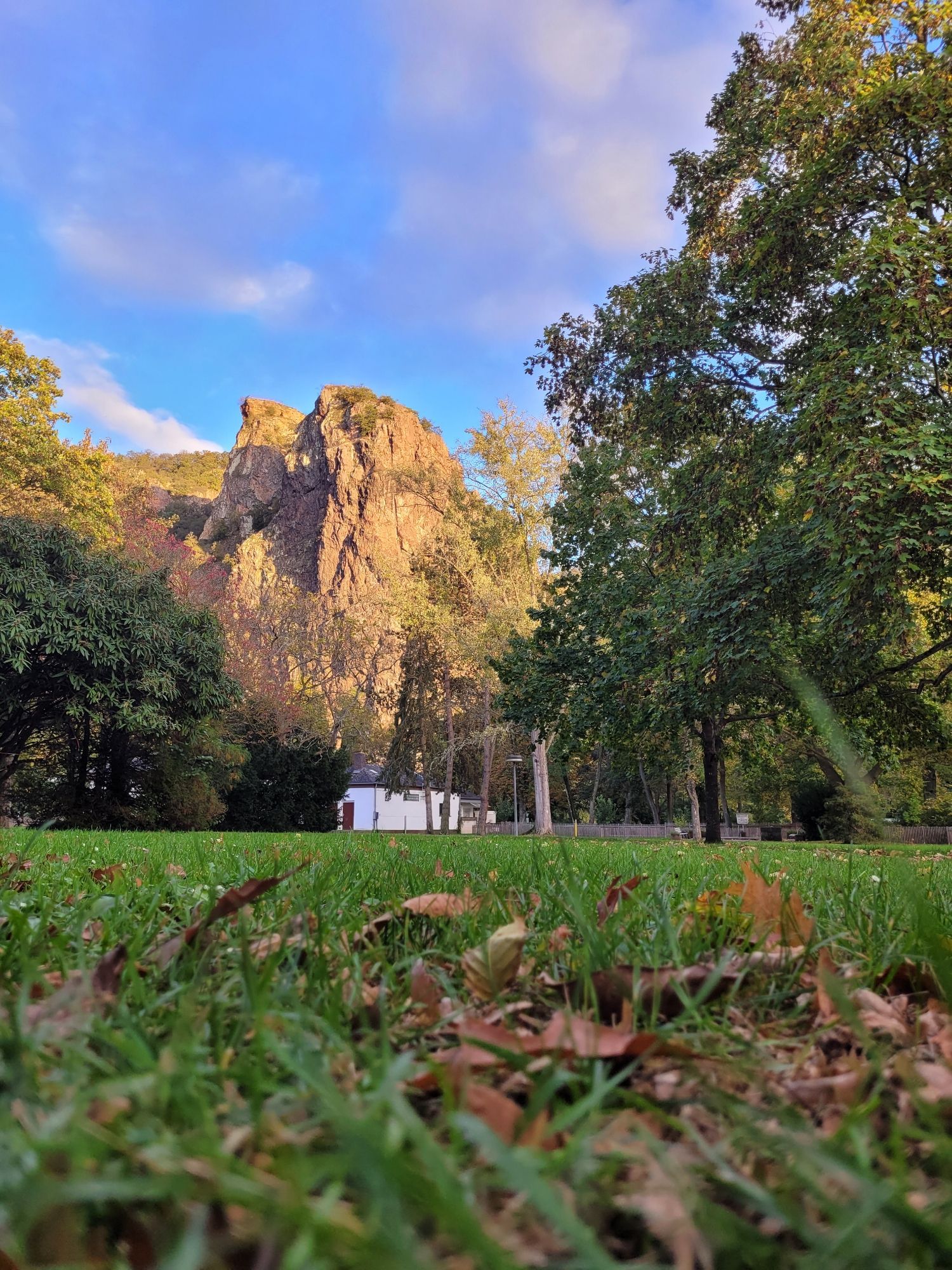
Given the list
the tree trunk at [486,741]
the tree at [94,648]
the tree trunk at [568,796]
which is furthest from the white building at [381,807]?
the tree at [94,648]

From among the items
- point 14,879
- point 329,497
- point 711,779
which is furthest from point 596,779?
point 329,497

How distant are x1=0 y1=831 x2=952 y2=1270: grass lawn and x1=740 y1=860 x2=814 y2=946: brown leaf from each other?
18 mm

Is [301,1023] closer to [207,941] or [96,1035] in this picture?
[96,1035]

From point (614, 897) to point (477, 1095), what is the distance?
135cm

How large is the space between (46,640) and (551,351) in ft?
38.0

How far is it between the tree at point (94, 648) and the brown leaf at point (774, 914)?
592 inches

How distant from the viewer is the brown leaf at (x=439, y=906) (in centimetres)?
177

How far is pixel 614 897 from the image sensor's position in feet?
6.67

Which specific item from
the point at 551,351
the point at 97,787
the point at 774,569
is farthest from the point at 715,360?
the point at 97,787

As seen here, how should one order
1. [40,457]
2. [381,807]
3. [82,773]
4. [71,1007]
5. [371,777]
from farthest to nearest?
[371,777]
[381,807]
[40,457]
[82,773]
[71,1007]

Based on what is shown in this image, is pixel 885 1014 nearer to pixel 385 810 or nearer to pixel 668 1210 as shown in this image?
pixel 668 1210

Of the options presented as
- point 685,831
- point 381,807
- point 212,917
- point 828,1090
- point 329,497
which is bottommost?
point 685,831

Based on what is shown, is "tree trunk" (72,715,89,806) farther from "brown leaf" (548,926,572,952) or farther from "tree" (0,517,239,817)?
"brown leaf" (548,926,572,952)

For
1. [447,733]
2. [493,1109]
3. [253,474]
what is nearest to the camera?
[493,1109]
